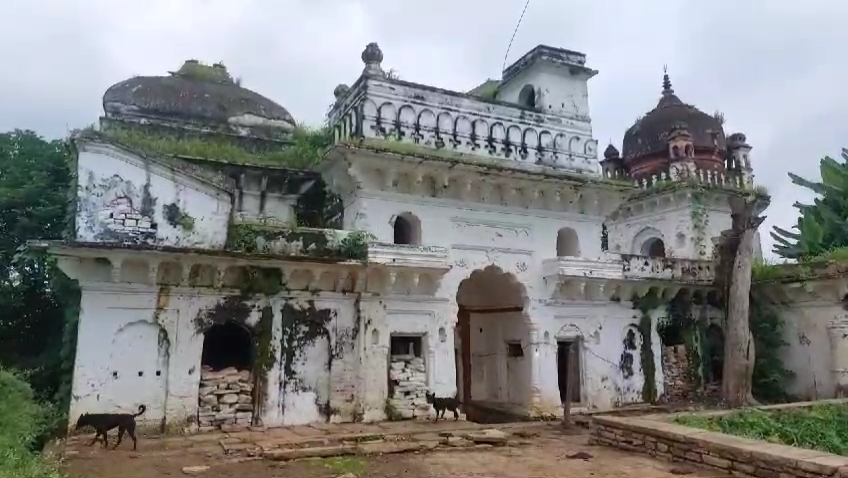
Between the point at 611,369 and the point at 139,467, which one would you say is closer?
the point at 139,467

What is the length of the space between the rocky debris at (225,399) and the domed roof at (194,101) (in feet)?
27.8

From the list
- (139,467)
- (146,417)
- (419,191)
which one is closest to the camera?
(139,467)

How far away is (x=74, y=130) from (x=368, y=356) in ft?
24.8

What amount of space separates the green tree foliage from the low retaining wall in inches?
632

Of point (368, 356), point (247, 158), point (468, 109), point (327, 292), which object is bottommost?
point (368, 356)

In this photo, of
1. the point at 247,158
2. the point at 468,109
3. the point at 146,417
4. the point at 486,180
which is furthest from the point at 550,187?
the point at 146,417

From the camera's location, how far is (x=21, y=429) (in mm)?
9805

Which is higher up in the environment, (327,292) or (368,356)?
(327,292)

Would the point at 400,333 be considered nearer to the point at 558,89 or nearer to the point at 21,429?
the point at 21,429

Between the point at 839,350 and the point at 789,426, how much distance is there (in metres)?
7.84

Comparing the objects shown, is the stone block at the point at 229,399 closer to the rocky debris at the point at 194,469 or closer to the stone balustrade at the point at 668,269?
the rocky debris at the point at 194,469

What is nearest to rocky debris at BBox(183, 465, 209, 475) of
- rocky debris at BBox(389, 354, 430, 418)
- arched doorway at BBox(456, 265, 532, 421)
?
rocky debris at BBox(389, 354, 430, 418)

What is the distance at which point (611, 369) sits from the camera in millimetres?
17047

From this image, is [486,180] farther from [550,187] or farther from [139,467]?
[139,467]
